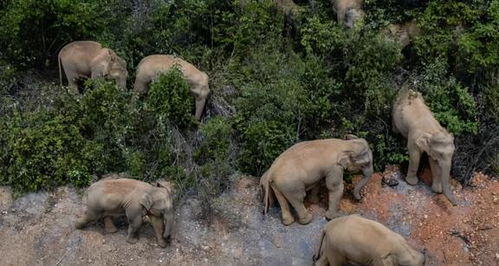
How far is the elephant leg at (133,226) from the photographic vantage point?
10.2 m

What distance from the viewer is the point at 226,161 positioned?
11.3 meters

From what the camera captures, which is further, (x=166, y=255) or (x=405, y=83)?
(x=405, y=83)

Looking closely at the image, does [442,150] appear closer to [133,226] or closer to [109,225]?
[133,226]

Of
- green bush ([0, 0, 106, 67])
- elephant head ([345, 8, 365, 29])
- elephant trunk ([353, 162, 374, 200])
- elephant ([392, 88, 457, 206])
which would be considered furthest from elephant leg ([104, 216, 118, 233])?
elephant head ([345, 8, 365, 29])

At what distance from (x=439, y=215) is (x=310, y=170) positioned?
7.19ft

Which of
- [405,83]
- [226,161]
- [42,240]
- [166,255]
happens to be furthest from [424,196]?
[42,240]

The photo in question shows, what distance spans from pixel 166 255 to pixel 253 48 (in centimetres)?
455

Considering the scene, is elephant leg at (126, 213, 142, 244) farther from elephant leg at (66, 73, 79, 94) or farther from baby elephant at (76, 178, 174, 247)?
elephant leg at (66, 73, 79, 94)

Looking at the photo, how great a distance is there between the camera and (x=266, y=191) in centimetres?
1070

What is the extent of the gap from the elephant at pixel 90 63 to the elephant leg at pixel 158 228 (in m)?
2.90

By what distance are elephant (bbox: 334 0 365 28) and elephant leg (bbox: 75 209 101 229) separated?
568cm

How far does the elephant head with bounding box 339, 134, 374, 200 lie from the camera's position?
1068 centimetres

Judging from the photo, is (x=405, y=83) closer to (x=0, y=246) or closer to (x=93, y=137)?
(x=93, y=137)

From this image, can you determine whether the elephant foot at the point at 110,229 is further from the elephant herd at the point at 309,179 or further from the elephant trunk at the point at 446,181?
the elephant trunk at the point at 446,181
